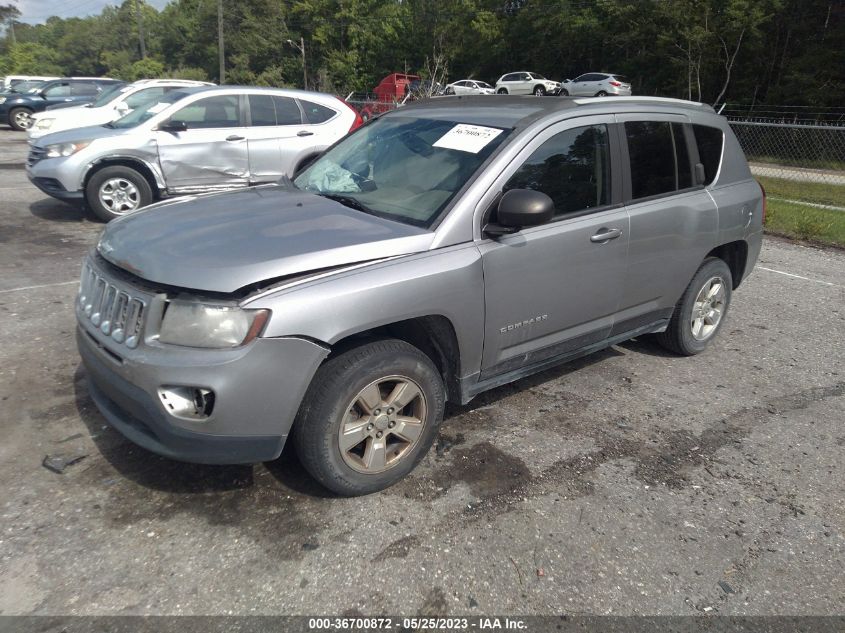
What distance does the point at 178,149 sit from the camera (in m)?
8.30

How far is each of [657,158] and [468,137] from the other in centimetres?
148

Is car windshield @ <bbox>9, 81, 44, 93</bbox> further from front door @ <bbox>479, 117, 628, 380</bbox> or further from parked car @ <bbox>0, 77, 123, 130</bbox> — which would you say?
front door @ <bbox>479, 117, 628, 380</bbox>

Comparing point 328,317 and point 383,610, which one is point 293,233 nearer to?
point 328,317

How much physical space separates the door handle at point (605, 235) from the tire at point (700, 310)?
3.78 ft

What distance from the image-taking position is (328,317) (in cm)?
275

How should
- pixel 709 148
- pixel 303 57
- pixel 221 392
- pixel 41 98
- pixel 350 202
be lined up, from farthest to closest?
pixel 303 57 < pixel 41 98 < pixel 709 148 < pixel 350 202 < pixel 221 392

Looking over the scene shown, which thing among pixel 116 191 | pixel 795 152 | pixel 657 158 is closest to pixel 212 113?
pixel 116 191

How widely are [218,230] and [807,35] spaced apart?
36645 millimetres

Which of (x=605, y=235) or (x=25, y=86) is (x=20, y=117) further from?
(x=605, y=235)

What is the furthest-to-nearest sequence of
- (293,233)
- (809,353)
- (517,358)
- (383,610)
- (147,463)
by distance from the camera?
(809,353), (517,358), (147,463), (293,233), (383,610)

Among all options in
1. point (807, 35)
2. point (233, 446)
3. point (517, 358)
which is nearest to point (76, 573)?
point (233, 446)

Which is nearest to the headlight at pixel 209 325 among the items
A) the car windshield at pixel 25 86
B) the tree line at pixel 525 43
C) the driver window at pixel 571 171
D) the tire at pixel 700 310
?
the driver window at pixel 571 171

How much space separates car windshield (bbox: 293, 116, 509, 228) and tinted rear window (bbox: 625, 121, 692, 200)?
41.5 inches

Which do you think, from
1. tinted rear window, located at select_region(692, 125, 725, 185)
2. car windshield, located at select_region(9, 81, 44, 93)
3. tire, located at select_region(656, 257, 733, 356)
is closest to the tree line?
car windshield, located at select_region(9, 81, 44, 93)
